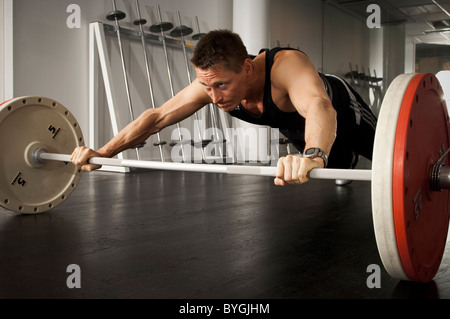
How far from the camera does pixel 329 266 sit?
1.33 meters

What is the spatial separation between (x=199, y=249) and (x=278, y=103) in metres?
0.63

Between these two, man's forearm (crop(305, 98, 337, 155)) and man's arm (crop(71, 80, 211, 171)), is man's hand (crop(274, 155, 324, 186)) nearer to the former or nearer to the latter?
man's forearm (crop(305, 98, 337, 155))

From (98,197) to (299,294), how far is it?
1729mm

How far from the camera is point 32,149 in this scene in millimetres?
1962

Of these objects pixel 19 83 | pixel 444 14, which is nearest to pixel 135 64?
pixel 19 83

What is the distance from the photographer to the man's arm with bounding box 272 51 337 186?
115 centimetres

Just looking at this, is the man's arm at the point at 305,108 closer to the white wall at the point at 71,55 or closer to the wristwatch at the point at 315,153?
the wristwatch at the point at 315,153

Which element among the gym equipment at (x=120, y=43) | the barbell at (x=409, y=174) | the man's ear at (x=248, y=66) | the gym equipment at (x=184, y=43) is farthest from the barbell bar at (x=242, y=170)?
the gym equipment at (x=184, y=43)

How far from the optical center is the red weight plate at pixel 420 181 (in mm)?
967

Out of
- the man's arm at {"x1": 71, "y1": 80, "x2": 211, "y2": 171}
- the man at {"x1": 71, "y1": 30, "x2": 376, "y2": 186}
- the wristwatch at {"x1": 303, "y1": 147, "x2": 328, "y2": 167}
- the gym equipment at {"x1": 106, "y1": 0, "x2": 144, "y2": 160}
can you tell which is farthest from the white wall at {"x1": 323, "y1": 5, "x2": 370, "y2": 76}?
the wristwatch at {"x1": 303, "y1": 147, "x2": 328, "y2": 167}

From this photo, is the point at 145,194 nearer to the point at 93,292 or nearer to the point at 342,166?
the point at 342,166

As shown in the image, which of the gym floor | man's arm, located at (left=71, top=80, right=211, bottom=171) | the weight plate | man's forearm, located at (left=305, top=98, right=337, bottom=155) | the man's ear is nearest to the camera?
the weight plate

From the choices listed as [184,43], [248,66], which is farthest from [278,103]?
[184,43]

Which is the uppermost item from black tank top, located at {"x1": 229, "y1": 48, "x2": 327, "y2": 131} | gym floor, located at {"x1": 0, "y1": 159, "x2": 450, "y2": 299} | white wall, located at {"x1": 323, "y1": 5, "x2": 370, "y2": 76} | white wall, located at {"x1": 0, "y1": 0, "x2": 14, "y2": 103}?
white wall, located at {"x1": 323, "y1": 5, "x2": 370, "y2": 76}
